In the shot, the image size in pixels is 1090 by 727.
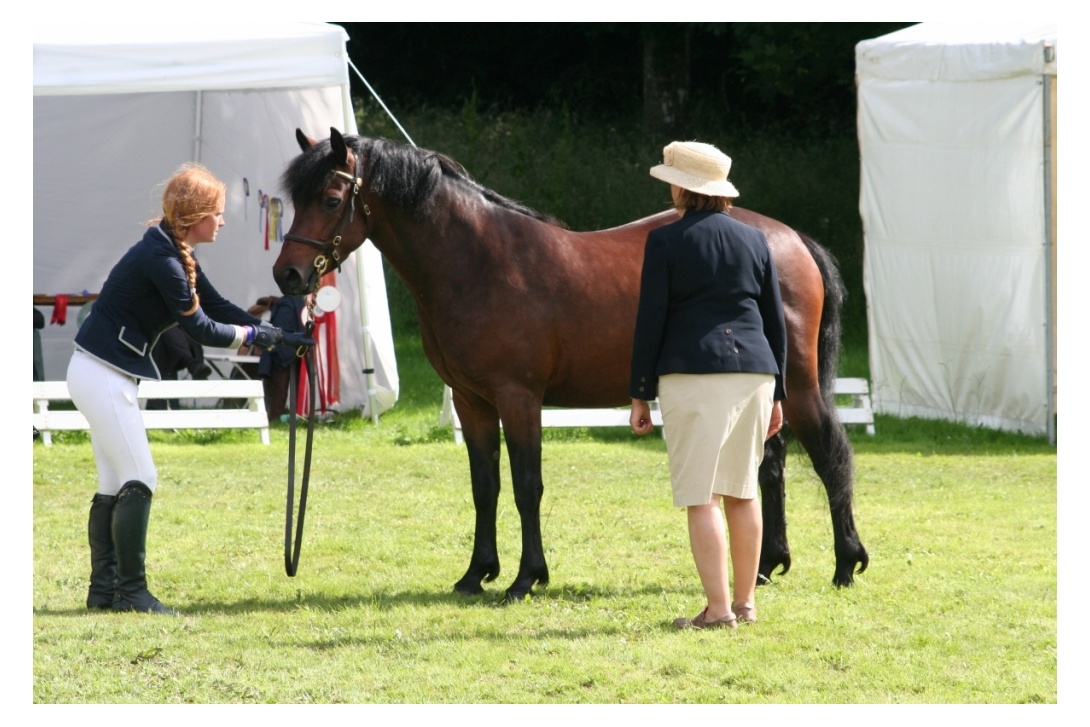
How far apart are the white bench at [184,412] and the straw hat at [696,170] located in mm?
6095

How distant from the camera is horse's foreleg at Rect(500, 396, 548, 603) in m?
5.61

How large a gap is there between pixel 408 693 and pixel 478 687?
0.23 metres

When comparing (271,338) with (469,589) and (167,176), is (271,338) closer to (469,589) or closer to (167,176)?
(469,589)

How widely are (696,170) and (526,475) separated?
5.03 feet

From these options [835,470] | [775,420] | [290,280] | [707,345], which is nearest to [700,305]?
[707,345]

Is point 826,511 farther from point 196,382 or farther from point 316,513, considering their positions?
point 196,382

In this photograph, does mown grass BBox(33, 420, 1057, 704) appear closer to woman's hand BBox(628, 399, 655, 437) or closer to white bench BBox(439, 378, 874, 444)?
woman's hand BBox(628, 399, 655, 437)

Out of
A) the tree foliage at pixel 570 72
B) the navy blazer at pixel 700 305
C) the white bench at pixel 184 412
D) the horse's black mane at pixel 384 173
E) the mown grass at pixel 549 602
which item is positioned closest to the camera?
the mown grass at pixel 549 602

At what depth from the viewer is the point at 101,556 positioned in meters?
5.53

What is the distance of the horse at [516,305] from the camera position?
216 inches

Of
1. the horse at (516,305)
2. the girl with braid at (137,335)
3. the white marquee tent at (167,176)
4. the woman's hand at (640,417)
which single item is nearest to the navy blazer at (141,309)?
the girl with braid at (137,335)

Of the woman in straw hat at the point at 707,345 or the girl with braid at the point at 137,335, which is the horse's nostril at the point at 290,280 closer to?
the girl with braid at the point at 137,335

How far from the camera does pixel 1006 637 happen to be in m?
4.98

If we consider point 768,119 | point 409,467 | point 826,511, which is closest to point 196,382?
point 409,467
